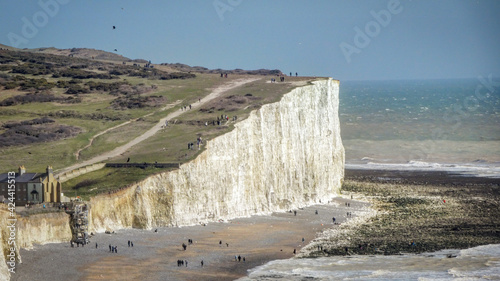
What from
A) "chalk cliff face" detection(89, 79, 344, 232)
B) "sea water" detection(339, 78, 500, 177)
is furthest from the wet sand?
"sea water" detection(339, 78, 500, 177)

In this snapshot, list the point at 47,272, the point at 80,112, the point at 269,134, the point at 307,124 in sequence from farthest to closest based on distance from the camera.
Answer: the point at 80,112 < the point at 307,124 < the point at 269,134 < the point at 47,272

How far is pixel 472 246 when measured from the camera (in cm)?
6619

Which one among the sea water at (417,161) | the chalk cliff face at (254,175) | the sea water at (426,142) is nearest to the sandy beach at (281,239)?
the chalk cliff face at (254,175)

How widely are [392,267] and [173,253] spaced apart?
51.7 ft

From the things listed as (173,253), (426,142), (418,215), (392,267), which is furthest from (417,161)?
(173,253)

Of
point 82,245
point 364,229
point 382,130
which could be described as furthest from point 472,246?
point 382,130

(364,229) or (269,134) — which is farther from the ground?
(269,134)

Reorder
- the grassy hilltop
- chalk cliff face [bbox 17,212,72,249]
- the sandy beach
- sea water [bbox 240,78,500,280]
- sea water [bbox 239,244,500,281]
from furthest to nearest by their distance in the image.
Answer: the grassy hilltop, sea water [bbox 240,78,500,280], sea water [bbox 239,244,500,281], the sandy beach, chalk cliff face [bbox 17,212,72,249]

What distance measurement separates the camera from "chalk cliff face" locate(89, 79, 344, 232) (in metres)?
66.1

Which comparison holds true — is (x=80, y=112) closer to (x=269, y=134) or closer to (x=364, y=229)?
(x=269, y=134)

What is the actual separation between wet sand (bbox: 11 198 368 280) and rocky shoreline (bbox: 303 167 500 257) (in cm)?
388

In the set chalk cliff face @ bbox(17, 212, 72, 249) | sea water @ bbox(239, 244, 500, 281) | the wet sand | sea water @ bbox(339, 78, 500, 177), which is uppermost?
sea water @ bbox(339, 78, 500, 177)

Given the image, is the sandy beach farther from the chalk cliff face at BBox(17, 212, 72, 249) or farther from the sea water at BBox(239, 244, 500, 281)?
the sea water at BBox(239, 244, 500, 281)

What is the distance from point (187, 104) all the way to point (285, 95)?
1862 cm
